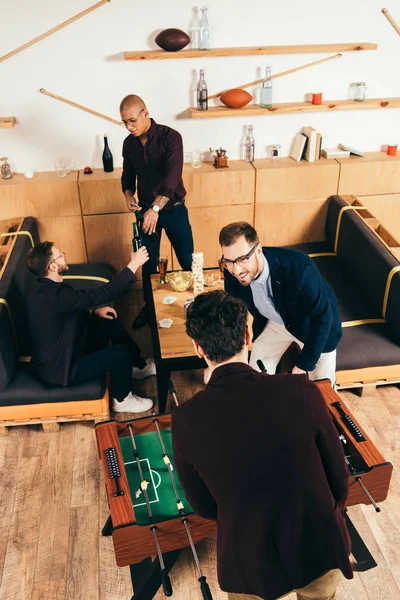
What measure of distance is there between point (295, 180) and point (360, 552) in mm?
2868

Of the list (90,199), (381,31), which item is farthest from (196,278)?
(381,31)

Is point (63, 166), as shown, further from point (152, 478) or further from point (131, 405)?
point (152, 478)

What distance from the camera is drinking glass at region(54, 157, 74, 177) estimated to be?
4480mm

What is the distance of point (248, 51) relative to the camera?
4234 mm

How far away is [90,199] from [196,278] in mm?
1279

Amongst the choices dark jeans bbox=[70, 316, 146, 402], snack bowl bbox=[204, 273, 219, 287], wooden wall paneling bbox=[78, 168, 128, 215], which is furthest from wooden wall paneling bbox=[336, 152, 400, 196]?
dark jeans bbox=[70, 316, 146, 402]

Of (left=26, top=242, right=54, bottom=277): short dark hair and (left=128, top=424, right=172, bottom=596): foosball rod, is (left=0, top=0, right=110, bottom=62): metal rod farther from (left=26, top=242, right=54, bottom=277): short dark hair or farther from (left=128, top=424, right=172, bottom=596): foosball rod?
(left=128, top=424, right=172, bottom=596): foosball rod

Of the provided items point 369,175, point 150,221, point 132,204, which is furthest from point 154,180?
point 369,175

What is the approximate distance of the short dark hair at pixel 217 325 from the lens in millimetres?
1624

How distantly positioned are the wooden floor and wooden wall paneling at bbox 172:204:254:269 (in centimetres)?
186

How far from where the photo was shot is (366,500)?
235cm

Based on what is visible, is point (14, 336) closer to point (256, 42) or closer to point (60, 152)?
point (60, 152)

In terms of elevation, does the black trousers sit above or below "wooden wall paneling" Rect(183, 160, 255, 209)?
below

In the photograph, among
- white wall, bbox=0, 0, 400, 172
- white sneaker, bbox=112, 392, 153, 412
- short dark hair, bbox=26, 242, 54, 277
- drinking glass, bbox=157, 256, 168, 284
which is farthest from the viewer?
white wall, bbox=0, 0, 400, 172
